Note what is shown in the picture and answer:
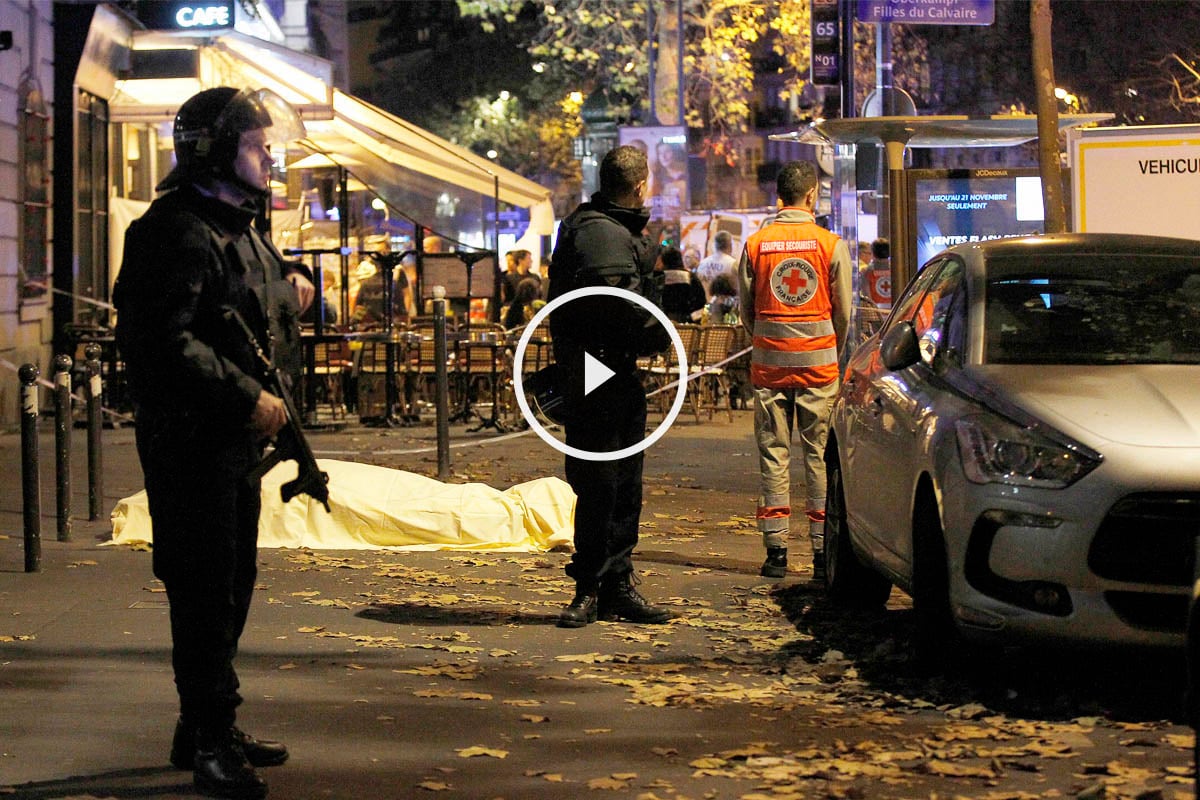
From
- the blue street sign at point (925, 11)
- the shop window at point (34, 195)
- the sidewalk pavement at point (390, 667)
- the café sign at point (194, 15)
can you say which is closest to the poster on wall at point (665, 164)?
the café sign at point (194, 15)

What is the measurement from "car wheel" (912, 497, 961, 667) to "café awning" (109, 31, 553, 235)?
14006 millimetres

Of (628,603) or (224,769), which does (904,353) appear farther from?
(224,769)

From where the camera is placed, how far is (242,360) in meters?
5.24

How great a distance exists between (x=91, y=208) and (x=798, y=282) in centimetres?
1512

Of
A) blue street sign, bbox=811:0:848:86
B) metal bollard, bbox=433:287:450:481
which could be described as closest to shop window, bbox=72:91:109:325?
metal bollard, bbox=433:287:450:481

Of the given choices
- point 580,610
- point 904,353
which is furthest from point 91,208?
point 904,353

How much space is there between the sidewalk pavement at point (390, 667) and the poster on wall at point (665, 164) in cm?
Result: 2029

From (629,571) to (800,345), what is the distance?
1.77 meters

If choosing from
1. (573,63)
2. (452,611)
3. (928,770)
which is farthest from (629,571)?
(573,63)

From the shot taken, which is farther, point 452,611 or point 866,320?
point 866,320

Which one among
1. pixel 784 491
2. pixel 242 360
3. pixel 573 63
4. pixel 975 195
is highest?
pixel 573 63

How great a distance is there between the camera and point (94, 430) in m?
11.2

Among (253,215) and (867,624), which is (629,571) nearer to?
(867,624)

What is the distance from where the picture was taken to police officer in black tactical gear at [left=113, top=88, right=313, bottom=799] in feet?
16.8
